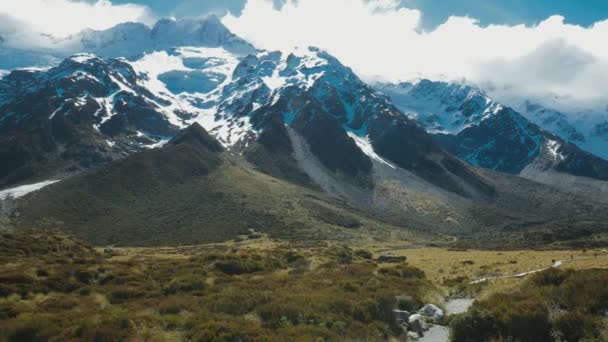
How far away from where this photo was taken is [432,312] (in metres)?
29.8

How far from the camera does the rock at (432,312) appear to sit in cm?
2916

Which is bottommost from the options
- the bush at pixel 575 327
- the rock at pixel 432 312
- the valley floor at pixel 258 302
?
the rock at pixel 432 312

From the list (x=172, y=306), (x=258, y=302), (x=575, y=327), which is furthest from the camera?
(x=258, y=302)

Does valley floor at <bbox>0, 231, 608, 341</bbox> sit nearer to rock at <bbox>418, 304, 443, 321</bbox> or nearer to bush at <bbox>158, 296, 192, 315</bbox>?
bush at <bbox>158, 296, 192, 315</bbox>

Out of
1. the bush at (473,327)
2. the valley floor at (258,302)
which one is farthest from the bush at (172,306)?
the bush at (473,327)

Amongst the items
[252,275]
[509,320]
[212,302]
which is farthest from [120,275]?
[509,320]

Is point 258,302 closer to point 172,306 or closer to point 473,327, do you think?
point 172,306

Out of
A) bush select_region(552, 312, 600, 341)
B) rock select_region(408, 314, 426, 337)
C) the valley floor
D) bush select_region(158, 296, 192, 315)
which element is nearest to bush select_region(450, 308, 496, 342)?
the valley floor

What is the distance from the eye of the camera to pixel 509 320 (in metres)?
21.3

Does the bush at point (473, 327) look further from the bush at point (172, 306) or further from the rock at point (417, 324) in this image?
the bush at point (172, 306)

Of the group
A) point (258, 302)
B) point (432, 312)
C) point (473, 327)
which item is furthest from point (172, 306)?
point (473, 327)

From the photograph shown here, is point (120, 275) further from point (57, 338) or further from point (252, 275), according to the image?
point (57, 338)

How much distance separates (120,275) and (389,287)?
19.9 metres

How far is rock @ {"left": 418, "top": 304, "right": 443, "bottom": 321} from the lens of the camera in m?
29.2
